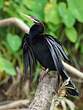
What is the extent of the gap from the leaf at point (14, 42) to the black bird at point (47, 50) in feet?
4.06

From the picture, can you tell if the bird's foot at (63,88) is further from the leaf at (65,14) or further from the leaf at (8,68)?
the leaf at (65,14)

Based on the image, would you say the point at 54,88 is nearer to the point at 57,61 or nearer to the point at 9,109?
the point at 57,61

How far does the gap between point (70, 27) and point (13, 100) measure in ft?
1.76

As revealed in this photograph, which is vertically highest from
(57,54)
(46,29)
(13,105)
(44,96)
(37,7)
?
(37,7)

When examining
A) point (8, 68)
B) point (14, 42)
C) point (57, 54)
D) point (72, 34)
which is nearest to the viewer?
point (57, 54)

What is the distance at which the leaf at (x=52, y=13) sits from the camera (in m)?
2.58

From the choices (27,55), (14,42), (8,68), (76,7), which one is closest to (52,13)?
(76,7)

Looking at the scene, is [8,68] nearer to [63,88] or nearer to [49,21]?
[49,21]

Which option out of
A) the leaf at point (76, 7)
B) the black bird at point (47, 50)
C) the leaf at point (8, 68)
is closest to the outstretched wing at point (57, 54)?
the black bird at point (47, 50)

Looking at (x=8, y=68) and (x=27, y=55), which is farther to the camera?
(x=8, y=68)

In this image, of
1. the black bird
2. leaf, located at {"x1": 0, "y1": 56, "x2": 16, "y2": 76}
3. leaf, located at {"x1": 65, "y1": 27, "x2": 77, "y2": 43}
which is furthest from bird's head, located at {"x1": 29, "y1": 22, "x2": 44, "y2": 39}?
leaf, located at {"x1": 65, "y1": 27, "x2": 77, "y2": 43}

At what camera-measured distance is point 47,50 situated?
1258mm

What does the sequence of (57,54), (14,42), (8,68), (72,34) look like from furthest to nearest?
(72,34) < (14,42) < (8,68) < (57,54)

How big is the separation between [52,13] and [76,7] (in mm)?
159
